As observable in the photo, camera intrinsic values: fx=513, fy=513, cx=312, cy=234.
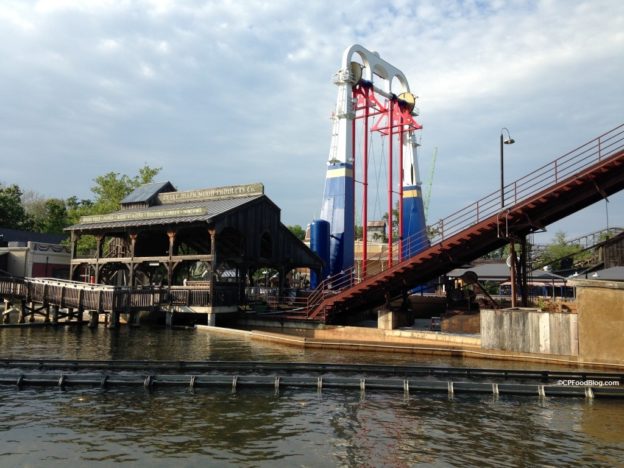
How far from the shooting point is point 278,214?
129ft

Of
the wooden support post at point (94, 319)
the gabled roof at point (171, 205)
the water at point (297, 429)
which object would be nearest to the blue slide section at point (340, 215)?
the gabled roof at point (171, 205)

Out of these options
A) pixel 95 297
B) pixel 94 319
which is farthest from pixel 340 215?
pixel 94 319

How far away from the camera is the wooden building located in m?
33.4

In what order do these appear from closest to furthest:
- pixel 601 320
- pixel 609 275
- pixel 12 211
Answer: pixel 601 320 → pixel 609 275 → pixel 12 211

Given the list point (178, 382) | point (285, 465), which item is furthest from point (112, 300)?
point (285, 465)

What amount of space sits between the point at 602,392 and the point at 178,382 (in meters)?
12.5

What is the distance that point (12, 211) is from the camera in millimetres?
75438

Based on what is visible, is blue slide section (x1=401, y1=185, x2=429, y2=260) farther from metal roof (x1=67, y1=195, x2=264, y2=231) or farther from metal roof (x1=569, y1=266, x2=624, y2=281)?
metal roof (x1=569, y1=266, x2=624, y2=281)

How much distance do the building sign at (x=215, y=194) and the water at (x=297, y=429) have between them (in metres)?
24.0

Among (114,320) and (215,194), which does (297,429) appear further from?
(215,194)

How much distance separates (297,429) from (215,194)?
2961cm

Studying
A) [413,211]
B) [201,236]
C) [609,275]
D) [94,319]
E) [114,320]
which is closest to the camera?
[114,320]

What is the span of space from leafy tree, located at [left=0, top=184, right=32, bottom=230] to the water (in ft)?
228

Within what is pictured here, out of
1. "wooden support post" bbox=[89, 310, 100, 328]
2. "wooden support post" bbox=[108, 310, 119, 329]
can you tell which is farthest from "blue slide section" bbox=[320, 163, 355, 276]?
"wooden support post" bbox=[89, 310, 100, 328]
